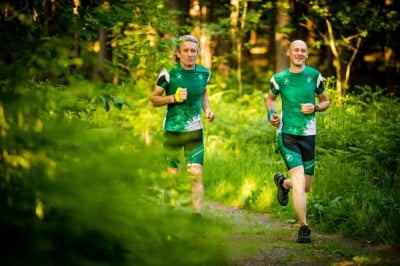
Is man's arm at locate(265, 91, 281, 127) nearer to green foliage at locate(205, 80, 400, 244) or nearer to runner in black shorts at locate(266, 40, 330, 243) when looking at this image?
runner in black shorts at locate(266, 40, 330, 243)

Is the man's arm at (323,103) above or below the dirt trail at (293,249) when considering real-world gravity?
above

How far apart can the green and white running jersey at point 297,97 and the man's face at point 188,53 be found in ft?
3.25

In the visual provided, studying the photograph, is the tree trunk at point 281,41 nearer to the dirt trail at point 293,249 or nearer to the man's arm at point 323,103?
the man's arm at point 323,103

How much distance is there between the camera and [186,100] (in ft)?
24.5

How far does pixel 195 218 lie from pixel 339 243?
3.63 meters

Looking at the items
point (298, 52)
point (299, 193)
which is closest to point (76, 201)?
point (299, 193)

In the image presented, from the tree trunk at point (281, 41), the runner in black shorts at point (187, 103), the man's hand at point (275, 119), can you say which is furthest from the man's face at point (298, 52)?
the tree trunk at point (281, 41)

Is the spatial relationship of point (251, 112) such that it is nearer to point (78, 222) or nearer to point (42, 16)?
point (42, 16)

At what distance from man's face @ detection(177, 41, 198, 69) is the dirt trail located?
1839mm

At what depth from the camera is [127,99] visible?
4.51 meters

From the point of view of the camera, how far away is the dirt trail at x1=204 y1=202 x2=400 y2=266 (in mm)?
6137

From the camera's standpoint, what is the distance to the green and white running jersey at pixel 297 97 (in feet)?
24.3

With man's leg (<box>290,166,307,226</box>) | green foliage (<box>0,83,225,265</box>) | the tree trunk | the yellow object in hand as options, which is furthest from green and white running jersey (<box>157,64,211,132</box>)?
the tree trunk

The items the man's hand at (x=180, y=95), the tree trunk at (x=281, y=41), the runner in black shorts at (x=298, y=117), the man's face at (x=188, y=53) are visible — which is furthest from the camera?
the tree trunk at (x=281, y=41)
